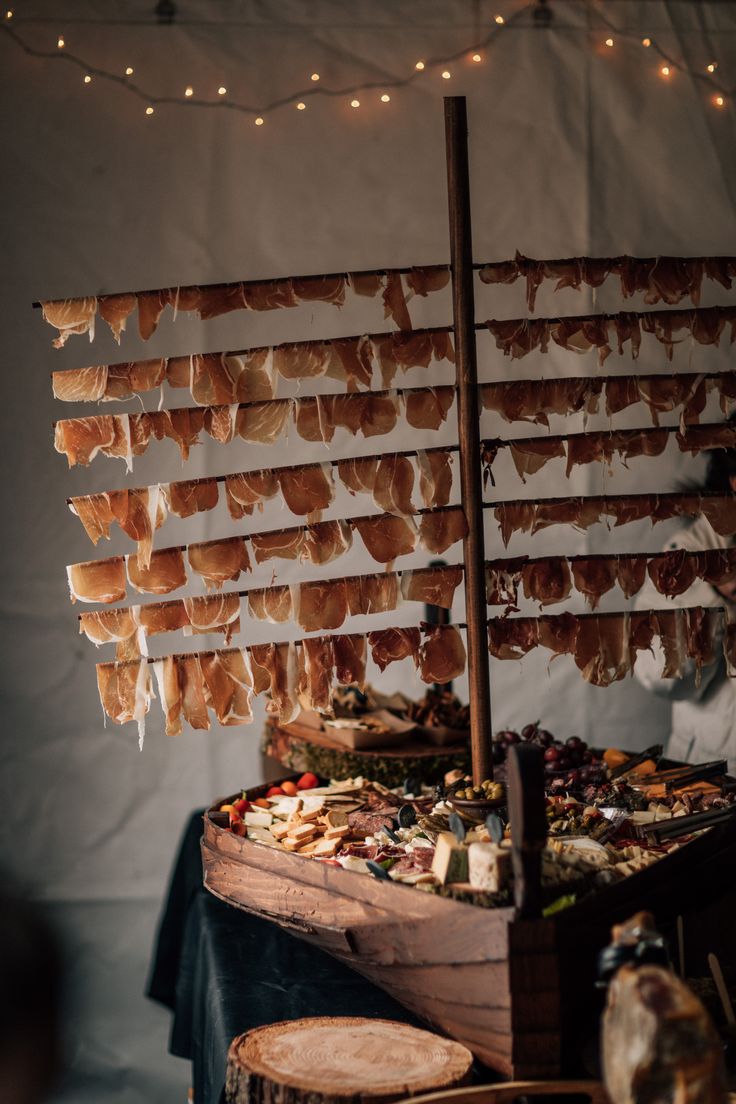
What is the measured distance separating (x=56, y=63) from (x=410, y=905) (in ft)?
13.1

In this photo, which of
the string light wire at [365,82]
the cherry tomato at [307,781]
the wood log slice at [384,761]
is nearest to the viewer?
the cherry tomato at [307,781]

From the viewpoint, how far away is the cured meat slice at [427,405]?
2.15 m

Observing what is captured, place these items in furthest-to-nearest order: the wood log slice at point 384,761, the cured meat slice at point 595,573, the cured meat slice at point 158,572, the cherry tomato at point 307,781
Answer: the wood log slice at point 384,761, the cherry tomato at point 307,781, the cured meat slice at point 595,573, the cured meat slice at point 158,572

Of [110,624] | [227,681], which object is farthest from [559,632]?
[110,624]

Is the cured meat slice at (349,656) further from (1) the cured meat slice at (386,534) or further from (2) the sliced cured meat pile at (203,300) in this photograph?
(2) the sliced cured meat pile at (203,300)

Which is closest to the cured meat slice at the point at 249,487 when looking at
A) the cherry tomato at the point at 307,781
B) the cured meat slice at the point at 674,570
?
the cured meat slice at the point at 674,570

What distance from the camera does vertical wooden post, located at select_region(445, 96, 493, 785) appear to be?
2.20m

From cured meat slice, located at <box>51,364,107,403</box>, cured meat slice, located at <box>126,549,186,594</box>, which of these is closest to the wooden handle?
cured meat slice, located at <box>126,549,186,594</box>

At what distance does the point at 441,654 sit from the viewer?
2.22 meters

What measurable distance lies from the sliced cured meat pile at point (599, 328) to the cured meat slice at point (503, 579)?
43 cm

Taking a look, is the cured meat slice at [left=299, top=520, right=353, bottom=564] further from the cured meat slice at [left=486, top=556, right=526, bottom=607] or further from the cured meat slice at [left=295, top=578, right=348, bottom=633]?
the cured meat slice at [left=486, top=556, right=526, bottom=607]

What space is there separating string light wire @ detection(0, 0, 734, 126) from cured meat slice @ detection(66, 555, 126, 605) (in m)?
3.02

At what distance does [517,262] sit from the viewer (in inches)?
83.7

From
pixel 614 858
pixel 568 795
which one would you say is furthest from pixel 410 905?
pixel 568 795
